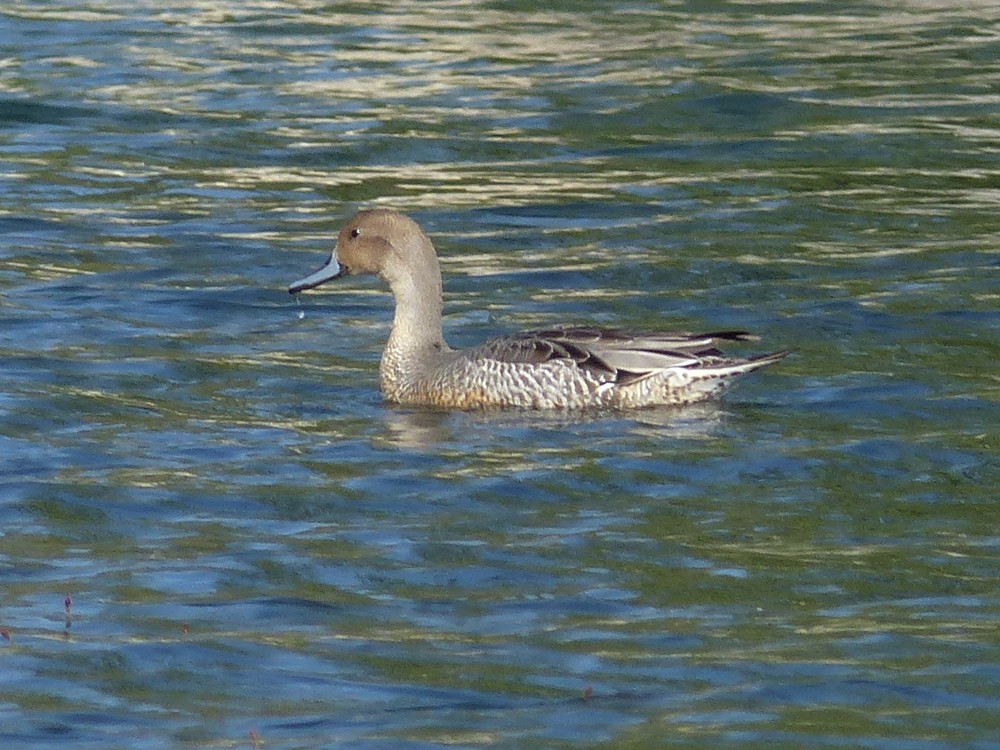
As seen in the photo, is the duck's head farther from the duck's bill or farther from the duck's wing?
the duck's wing

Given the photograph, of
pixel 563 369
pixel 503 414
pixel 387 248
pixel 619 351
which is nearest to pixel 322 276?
pixel 387 248

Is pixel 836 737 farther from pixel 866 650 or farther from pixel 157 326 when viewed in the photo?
pixel 157 326

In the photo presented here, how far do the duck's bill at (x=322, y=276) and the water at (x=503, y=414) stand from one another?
42 cm

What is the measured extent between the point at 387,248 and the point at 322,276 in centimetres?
44

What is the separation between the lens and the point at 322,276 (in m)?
12.3

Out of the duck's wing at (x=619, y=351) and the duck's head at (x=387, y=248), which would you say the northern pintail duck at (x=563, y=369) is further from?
the duck's head at (x=387, y=248)

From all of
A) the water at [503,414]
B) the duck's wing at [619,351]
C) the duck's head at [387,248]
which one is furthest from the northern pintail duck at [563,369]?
the duck's head at [387,248]

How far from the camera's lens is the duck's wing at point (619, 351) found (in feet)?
35.7

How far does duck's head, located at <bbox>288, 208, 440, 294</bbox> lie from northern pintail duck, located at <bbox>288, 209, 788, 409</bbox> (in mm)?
331

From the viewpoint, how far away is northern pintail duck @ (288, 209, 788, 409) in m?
10.9

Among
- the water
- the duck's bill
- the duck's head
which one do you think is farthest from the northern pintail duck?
the duck's bill

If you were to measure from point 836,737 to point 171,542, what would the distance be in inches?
120

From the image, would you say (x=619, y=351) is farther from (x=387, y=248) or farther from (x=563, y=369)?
(x=387, y=248)

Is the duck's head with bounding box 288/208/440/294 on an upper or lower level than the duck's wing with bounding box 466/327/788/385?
upper
